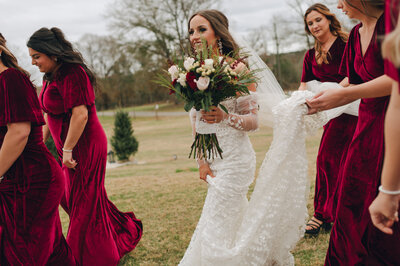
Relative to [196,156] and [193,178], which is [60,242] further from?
[193,178]

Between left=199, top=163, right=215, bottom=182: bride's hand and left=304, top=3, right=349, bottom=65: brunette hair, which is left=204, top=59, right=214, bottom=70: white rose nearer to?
A: left=199, top=163, right=215, bottom=182: bride's hand

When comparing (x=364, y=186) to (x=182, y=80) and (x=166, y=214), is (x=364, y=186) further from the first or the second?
(x=166, y=214)

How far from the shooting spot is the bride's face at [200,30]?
3.91 metres

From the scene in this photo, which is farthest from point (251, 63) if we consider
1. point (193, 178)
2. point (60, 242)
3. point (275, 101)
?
point (193, 178)

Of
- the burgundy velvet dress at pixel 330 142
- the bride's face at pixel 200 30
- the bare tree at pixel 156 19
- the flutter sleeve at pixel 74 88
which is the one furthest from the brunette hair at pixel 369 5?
the bare tree at pixel 156 19

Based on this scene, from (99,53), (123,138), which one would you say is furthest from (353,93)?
(99,53)

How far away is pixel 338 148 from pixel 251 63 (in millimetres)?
1661

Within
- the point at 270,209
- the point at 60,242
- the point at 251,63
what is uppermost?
the point at 251,63

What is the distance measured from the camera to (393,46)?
1.42 metres

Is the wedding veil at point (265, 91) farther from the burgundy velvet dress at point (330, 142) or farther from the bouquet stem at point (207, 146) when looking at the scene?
the burgundy velvet dress at point (330, 142)

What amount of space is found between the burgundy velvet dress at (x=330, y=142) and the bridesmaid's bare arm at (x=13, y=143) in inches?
138

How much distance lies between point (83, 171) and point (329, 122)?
3.07 m

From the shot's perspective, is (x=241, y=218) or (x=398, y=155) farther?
(x=241, y=218)

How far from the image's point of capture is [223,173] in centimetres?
369
